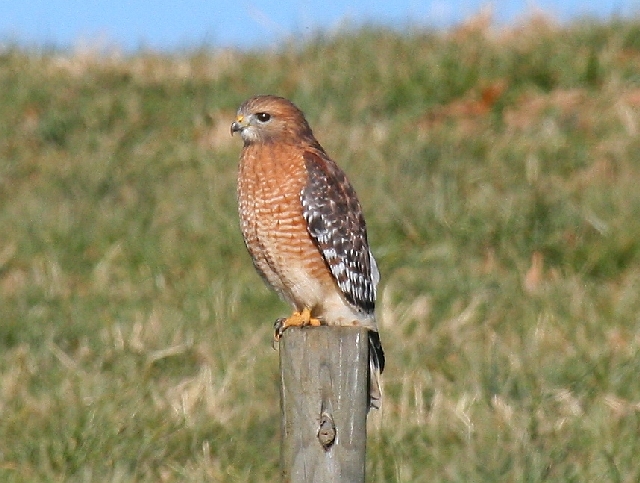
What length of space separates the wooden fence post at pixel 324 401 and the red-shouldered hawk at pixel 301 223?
1026mm

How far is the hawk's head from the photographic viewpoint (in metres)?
5.05

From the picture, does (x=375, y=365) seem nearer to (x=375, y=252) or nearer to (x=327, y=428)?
(x=327, y=428)

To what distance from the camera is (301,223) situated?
4.84m

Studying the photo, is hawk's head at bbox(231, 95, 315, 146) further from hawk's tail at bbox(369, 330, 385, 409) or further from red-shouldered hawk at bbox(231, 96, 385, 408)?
hawk's tail at bbox(369, 330, 385, 409)

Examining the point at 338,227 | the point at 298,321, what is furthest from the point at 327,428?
the point at 338,227

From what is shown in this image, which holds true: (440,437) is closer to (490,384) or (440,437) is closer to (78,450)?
(490,384)

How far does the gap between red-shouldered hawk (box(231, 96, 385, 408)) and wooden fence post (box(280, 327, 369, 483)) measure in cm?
103

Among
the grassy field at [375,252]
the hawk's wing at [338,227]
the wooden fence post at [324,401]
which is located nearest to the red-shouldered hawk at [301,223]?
the hawk's wing at [338,227]

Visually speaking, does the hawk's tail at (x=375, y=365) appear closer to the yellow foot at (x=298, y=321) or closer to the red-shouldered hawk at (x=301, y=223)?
the red-shouldered hawk at (x=301, y=223)

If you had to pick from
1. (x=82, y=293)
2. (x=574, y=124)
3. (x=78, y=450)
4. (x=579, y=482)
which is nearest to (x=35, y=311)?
(x=82, y=293)

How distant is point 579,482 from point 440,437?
0.74 m

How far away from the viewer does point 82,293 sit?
7473mm

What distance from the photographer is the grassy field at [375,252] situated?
5.17 metres

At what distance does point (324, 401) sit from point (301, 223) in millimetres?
1383
